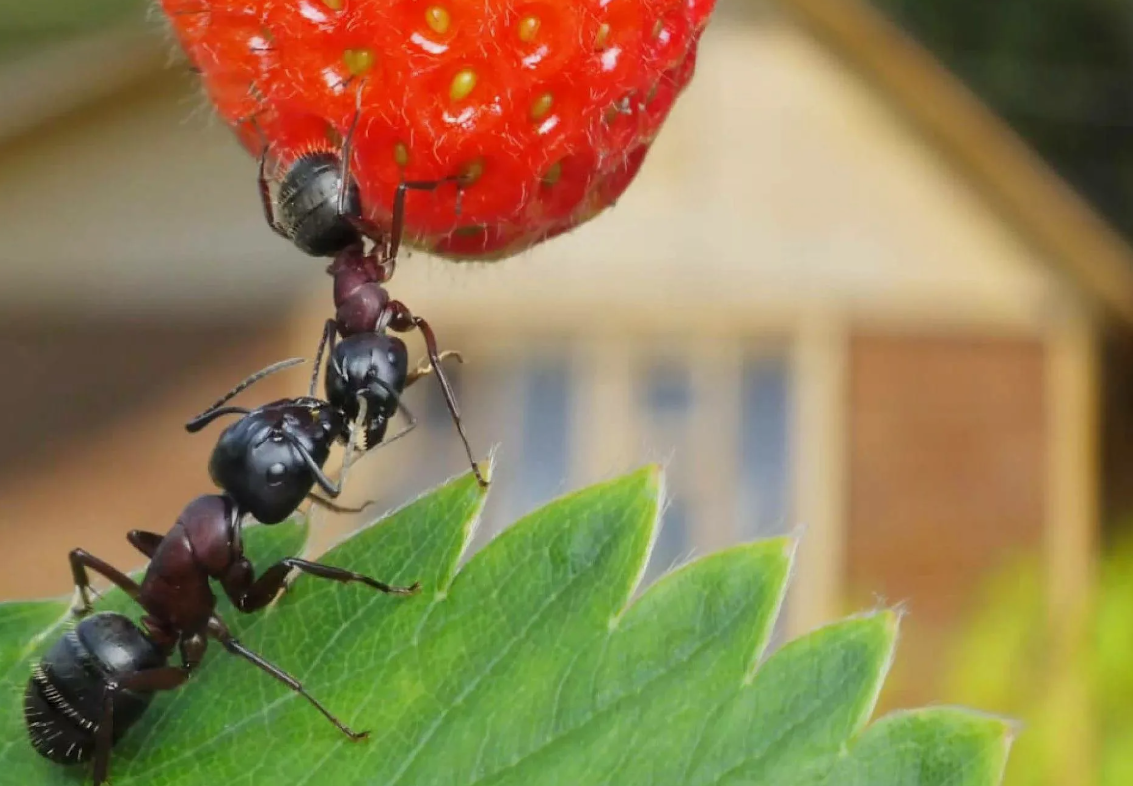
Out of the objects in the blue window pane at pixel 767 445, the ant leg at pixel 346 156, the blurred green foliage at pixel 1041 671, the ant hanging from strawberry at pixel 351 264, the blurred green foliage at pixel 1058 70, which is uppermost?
the blurred green foliage at pixel 1058 70

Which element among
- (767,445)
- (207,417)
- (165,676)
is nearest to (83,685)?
(165,676)

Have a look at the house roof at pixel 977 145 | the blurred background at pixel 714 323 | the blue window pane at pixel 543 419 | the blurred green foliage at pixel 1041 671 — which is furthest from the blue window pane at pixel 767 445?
the house roof at pixel 977 145

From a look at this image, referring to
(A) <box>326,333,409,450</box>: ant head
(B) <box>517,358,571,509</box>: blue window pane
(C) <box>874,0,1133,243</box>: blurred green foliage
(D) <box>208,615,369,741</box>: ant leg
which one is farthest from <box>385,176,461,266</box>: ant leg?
(C) <box>874,0,1133,243</box>: blurred green foliage

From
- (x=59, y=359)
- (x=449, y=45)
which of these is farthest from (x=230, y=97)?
(x=59, y=359)

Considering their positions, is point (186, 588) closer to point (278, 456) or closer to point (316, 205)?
point (278, 456)

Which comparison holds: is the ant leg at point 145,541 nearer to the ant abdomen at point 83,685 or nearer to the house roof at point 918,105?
the ant abdomen at point 83,685

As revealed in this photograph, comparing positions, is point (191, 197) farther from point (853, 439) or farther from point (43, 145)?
point (853, 439)
